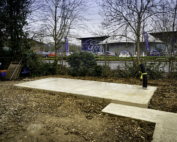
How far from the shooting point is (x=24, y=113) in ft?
10.5

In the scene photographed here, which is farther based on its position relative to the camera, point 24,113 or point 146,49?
point 146,49

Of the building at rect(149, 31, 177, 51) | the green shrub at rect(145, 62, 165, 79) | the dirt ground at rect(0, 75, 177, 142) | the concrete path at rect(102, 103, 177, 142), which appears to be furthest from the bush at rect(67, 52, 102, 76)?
the concrete path at rect(102, 103, 177, 142)

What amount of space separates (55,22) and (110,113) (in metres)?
8.02

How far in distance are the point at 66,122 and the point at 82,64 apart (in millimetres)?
5378

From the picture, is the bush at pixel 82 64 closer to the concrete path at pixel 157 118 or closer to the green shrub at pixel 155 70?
the green shrub at pixel 155 70

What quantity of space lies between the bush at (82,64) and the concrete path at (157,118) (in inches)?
173

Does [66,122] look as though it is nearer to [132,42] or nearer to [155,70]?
[155,70]

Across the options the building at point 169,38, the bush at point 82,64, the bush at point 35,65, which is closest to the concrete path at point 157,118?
the bush at point 82,64

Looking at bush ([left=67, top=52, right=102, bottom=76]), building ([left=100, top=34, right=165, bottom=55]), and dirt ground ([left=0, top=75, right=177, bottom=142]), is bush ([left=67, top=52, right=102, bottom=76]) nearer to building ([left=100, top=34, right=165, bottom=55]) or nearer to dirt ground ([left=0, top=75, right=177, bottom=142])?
building ([left=100, top=34, right=165, bottom=55])

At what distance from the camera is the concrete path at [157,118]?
7.29 feet

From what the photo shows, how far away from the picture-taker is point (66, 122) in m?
2.78

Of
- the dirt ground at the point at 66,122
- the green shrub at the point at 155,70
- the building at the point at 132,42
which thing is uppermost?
the building at the point at 132,42

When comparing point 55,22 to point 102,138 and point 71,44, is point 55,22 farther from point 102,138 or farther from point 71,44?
point 102,138

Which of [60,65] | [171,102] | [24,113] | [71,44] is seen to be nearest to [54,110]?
[24,113]
